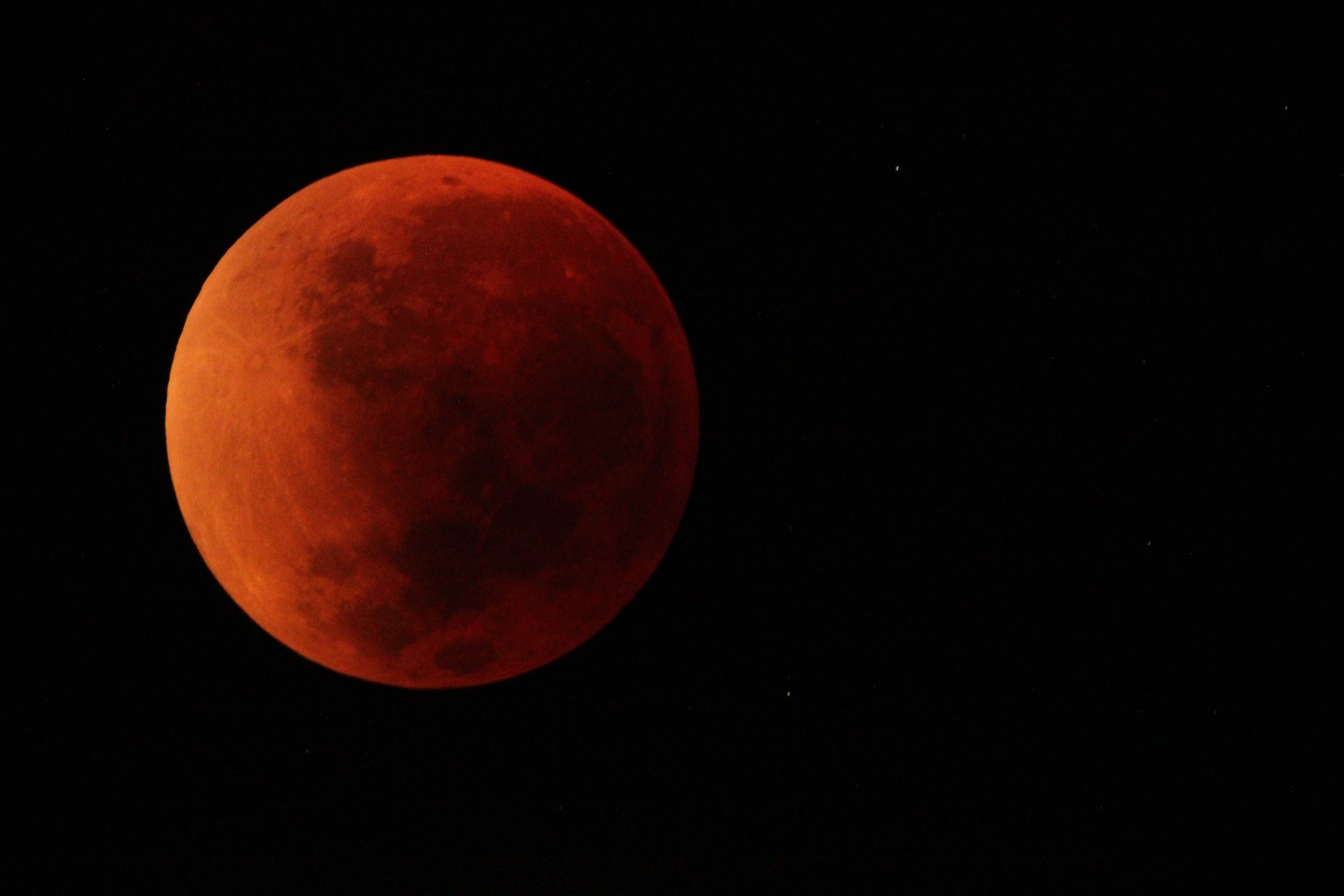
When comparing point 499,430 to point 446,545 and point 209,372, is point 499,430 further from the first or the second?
point 209,372

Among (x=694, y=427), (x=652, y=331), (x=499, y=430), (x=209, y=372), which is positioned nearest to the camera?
(x=499, y=430)

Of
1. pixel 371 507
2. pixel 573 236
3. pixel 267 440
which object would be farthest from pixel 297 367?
pixel 573 236

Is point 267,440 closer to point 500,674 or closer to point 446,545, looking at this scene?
point 446,545

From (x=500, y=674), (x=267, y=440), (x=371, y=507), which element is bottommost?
(x=500, y=674)

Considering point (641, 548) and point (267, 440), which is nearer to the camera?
point (267, 440)

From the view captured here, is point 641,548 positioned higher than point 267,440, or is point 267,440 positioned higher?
point 267,440

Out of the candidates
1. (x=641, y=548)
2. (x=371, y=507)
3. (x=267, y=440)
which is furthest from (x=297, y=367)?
(x=641, y=548)

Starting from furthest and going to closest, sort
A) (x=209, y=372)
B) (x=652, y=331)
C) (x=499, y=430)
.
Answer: (x=652, y=331), (x=209, y=372), (x=499, y=430)
